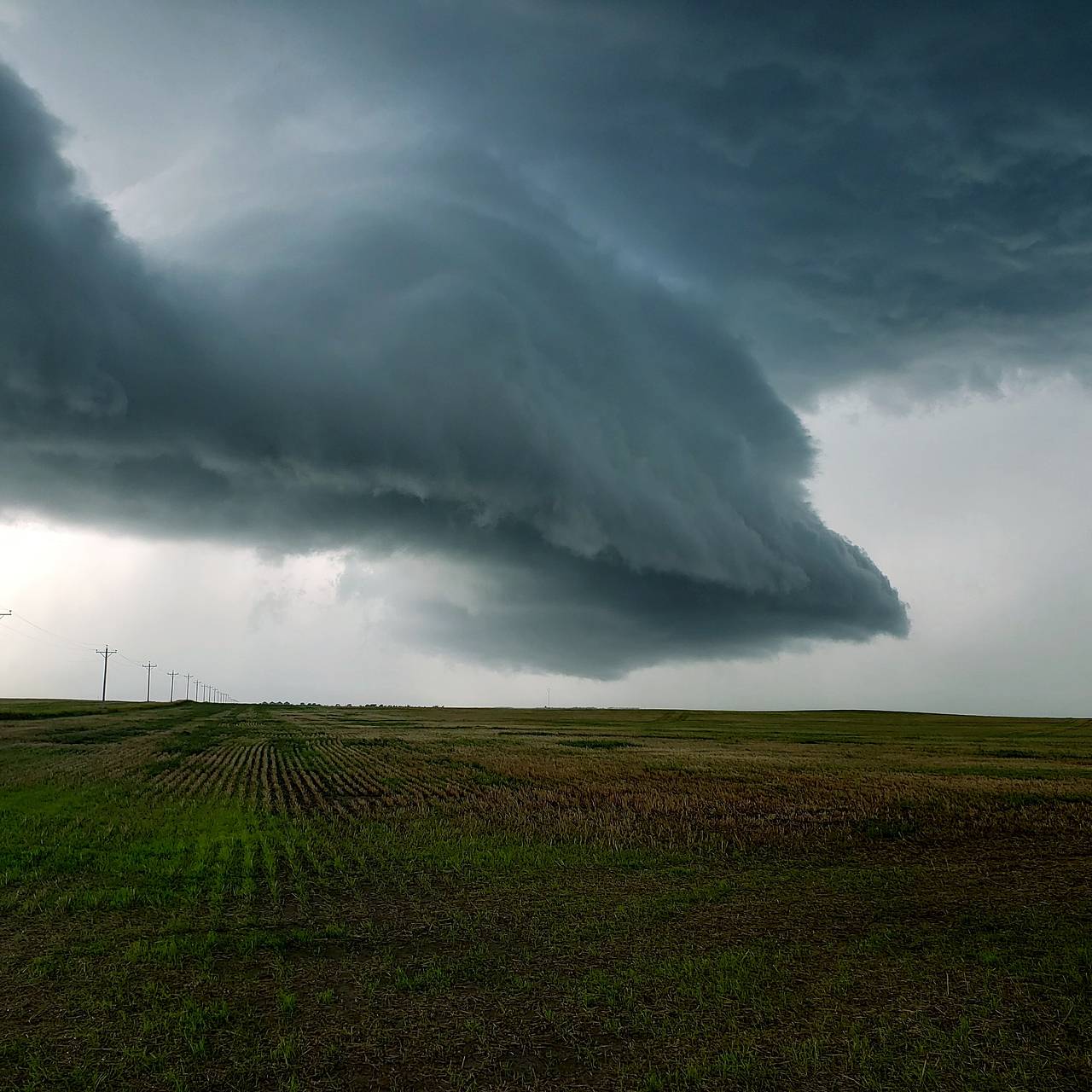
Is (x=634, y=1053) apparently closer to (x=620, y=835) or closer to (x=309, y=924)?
(x=309, y=924)

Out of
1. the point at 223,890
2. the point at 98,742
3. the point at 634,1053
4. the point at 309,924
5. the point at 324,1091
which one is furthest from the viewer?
the point at 98,742

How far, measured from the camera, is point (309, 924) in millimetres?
16094

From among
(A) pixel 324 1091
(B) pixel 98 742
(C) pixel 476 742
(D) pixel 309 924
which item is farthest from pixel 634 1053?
(B) pixel 98 742

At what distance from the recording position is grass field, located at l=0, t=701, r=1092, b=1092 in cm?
1041

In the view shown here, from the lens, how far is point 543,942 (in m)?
15.3

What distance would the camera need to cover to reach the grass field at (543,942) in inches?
410

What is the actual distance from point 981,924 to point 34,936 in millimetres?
18691

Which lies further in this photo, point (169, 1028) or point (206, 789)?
point (206, 789)

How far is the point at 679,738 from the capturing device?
99.5m

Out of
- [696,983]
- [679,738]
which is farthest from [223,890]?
[679,738]

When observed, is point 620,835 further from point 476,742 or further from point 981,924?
point 476,742

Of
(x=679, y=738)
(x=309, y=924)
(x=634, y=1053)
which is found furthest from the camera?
(x=679, y=738)

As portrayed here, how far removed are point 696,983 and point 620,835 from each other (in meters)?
13.7

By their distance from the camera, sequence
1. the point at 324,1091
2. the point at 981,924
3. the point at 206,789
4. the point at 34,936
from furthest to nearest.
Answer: the point at 206,789 → the point at 981,924 → the point at 34,936 → the point at 324,1091
